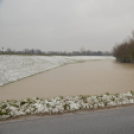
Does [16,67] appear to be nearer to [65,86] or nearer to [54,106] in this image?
[65,86]

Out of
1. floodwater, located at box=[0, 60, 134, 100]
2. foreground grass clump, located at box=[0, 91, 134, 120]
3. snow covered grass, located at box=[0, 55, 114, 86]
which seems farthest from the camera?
snow covered grass, located at box=[0, 55, 114, 86]

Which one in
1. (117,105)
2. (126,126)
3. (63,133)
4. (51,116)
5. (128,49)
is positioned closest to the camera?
(63,133)

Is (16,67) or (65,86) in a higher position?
(16,67)

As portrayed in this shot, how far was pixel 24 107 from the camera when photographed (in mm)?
4395

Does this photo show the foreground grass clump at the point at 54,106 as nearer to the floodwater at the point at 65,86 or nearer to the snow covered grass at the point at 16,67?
the floodwater at the point at 65,86

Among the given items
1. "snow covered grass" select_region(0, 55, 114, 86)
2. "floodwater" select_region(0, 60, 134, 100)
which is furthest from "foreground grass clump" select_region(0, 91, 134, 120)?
"snow covered grass" select_region(0, 55, 114, 86)

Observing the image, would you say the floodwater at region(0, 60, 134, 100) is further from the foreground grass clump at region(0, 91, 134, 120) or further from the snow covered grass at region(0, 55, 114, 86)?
the foreground grass clump at region(0, 91, 134, 120)

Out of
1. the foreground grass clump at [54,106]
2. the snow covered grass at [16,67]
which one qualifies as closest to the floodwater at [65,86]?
the snow covered grass at [16,67]

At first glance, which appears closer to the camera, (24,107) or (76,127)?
(76,127)

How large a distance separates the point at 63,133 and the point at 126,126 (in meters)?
1.74

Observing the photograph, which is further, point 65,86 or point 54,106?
point 65,86

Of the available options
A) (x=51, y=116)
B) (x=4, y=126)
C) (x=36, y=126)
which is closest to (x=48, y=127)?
(x=36, y=126)

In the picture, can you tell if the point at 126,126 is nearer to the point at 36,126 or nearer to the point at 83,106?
the point at 83,106

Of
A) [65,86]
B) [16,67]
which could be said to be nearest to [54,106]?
[65,86]
